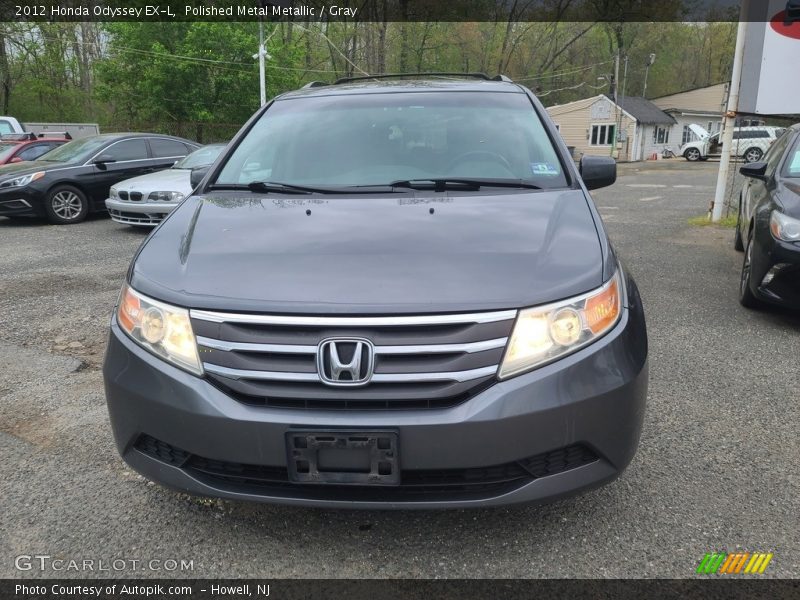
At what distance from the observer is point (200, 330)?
78.1 inches

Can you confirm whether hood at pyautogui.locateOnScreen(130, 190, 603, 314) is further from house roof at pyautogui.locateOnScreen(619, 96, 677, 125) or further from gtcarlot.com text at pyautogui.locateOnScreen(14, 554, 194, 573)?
house roof at pyautogui.locateOnScreen(619, 96, 677, 125)

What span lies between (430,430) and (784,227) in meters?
3.75

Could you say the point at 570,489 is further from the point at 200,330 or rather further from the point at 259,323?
the point at 200,330

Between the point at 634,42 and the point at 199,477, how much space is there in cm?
5602

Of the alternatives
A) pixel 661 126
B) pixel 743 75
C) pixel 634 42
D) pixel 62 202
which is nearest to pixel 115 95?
pixel 62 202

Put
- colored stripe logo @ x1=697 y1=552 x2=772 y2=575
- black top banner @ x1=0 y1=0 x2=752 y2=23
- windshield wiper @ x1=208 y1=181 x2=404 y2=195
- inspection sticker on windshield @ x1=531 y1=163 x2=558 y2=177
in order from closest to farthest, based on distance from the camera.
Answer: colored stripe logo @ x1=697 y1=552 x2=772 y2=575 → windshield wiper @ x1=208 y1=181 x2=404 y2=195 → inspection sticker on windshield @ x1=531 y1=163 x2=558 y2=177 → black top banner @ x1=0 y1=0 x2=752 y2=23

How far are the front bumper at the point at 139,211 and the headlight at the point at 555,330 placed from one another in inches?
293

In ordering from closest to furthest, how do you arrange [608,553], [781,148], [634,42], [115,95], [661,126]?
[608,553], [781,148], [115,95], [661,126], [634,42]

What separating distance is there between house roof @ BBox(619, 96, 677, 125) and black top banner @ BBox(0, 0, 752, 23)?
17.9ft

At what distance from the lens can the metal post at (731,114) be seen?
9.47m

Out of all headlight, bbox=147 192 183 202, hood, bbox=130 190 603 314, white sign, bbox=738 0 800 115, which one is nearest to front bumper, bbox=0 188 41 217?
headlight, bbox=147 192 183 202

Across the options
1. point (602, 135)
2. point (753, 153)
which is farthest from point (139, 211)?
point (602, 135)

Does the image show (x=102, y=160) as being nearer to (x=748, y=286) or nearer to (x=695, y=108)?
(x=748, y=286)

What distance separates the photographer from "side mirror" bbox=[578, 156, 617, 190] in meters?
3.33
